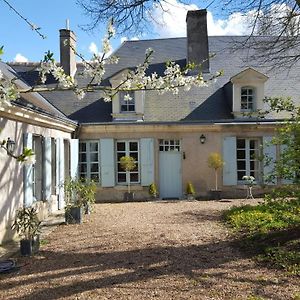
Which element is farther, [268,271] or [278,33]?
[278,33]

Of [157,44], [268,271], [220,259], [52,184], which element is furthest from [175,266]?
[157,44]

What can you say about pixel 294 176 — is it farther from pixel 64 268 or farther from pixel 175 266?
pixel 64 268

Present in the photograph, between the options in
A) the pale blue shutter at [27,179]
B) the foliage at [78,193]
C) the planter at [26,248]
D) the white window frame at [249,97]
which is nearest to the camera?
the planter at [26,248]

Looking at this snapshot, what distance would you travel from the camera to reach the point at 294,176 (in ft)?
22.0

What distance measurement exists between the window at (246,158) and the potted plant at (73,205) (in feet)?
22.6

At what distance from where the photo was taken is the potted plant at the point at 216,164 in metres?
14.4

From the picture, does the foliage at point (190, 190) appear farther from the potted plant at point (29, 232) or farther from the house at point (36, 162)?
the potted plant at point (29, 232)

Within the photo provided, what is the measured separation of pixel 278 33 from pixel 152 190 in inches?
301

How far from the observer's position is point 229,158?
14922 mm

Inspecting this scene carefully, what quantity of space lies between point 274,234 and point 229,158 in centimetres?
771

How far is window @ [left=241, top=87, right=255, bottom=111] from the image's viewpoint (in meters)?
15.5

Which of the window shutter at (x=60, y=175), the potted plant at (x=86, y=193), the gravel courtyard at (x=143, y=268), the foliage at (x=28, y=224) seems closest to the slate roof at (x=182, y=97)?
the window shutter at (x=60, y=175)

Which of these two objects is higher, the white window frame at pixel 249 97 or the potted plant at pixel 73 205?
the white window frame at pixel 249 97

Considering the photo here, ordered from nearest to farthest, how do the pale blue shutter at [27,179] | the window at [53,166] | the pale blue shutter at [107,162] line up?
the pale blue shutter at [27,179]
the window at [53,166]
the pale blue shutter at [107,162]
